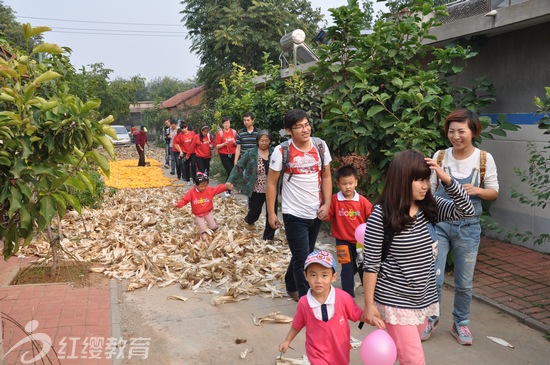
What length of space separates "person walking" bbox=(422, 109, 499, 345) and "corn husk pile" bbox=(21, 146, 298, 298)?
2.24m

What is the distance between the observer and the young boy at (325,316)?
10.9ft

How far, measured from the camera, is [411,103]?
652 centimetres

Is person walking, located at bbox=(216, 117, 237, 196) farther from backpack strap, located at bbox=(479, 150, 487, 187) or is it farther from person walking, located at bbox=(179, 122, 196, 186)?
backpack strap, located at bbox=(479, 150, 487, 187)

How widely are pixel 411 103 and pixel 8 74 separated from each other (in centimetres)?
481

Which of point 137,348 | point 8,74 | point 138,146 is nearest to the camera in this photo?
point 8,74

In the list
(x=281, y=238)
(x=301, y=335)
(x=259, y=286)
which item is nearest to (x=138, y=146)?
(x=281, y=238)

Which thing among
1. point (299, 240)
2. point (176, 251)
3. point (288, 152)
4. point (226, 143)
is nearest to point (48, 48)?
point (288, 152)

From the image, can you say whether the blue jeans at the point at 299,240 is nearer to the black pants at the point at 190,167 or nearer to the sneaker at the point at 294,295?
the sneaker at the point at 294,295

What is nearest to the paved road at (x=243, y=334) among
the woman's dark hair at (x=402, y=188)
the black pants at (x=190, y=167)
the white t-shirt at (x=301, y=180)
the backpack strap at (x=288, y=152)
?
the white t-shirt at (x=301, y=180)

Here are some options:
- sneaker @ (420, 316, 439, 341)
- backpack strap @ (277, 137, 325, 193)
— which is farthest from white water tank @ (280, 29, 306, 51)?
sneaker @ (420, 316, 439, 341)

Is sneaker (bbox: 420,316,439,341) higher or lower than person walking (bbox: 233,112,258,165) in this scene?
lower

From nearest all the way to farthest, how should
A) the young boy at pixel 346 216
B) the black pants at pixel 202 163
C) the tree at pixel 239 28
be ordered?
1. the young boy at pixel 346 216
2. the black pants at pixel 202 163
3. the tree at pixel 239 28

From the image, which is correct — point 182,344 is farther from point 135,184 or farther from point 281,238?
point 135,184

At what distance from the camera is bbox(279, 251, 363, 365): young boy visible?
131 inches
